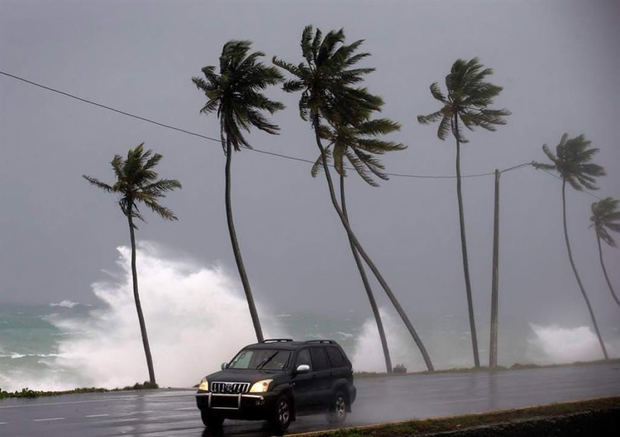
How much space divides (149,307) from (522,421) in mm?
110311

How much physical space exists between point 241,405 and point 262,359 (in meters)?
1.63

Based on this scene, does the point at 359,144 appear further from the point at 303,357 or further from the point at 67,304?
the point at 67,304

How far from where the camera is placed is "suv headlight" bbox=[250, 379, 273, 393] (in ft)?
48.7

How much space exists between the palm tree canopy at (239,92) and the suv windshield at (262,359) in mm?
24050

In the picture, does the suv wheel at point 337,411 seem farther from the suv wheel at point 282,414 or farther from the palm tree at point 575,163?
the palm tree at point 575,163

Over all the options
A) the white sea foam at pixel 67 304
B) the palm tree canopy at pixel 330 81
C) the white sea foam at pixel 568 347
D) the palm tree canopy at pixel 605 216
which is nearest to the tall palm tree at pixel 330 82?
the palm tree canopy at pixel 330 81

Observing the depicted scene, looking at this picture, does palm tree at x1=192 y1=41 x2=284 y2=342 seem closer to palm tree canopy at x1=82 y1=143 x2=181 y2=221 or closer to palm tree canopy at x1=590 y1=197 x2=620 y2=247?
palm tree canopy at x1=82 y1=143 x2=181 y2=221

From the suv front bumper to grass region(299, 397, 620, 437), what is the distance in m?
1.99

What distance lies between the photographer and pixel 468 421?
14586mm

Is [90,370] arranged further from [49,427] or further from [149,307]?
[49,427]

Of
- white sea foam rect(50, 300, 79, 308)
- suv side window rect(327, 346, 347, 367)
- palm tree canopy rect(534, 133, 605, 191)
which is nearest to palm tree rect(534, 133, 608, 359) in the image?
palm tree canopy rect(534, 133, 605, 191)

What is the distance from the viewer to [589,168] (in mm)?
73000

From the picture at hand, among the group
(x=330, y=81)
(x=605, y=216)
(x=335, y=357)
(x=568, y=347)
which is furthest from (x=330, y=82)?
(x=568, y=347)

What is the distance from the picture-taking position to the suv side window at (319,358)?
16.8 metres
